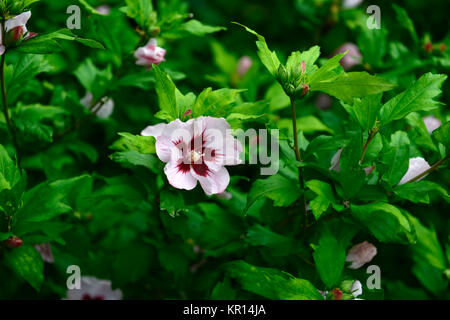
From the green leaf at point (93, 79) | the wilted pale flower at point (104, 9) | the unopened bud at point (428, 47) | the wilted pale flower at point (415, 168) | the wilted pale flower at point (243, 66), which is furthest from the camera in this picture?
the wilted pale flower at point (243, 66)

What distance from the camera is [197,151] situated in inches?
57.4

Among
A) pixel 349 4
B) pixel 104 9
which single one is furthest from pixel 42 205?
pixel 349 4

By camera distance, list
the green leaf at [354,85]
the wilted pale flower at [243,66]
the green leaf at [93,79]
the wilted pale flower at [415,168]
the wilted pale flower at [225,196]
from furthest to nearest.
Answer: the wilted pale flower at [243,66] < the green leaf at [93,79] < the wilted pale flower at [225,196] < the wilted pale flower at [415,168] < the green leaf at [354,85]

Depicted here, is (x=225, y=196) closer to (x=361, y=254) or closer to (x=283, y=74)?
(x=361, y=254)

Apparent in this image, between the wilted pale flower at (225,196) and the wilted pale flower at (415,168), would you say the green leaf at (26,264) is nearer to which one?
the wilted pale flower at (225,196)

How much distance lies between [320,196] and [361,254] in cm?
32

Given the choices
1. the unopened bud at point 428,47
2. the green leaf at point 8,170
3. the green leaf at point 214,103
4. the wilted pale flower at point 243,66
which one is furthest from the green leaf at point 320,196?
the wilted pale flower at point 243,66

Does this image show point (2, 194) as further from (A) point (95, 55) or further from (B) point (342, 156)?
(A) point (95, 55)

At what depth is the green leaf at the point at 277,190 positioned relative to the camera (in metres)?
1.45

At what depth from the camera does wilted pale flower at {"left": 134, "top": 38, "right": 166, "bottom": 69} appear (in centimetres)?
179

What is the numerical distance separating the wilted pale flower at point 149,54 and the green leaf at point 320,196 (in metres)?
0.74

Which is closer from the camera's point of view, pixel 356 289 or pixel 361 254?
pixel 356 289

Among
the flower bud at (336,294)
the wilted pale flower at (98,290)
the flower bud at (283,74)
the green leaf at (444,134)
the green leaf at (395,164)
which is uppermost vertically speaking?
the flower bud at (283,74)
